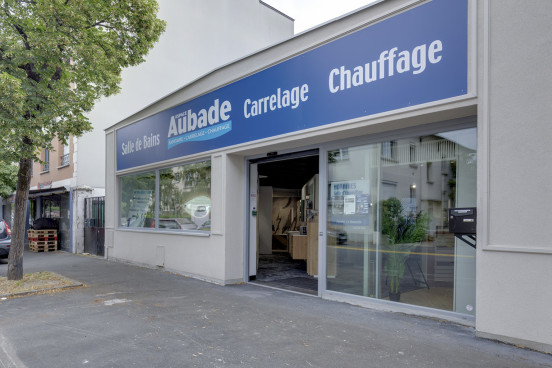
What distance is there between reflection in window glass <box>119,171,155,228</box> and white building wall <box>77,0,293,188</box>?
4099 mm

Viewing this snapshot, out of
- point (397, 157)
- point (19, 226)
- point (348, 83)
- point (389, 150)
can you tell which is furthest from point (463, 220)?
point (19, 226)

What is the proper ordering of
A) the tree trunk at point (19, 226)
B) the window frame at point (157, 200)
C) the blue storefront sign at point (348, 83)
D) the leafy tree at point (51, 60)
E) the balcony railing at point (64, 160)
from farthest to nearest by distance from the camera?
1. the balcony railing at point (64, 160)
2. the window frame at point (157, 200)
3. the tree trunk at point (19, 226)
4. the leafy tree at point (51, 60)
5. the blue storefront sign at point (348, 83)

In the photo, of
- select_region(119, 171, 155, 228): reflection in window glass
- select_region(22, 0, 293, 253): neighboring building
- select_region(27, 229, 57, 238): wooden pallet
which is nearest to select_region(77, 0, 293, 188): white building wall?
select_region(22, 0, 293, 253): neighboring building

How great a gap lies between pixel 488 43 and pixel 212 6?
682 inches

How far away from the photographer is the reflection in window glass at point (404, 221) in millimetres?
5090

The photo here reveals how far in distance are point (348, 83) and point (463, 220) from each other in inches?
105

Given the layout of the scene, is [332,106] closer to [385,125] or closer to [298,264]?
[385,125]

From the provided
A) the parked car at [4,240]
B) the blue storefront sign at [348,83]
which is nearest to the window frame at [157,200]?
the blue storefront sign at [348,83]

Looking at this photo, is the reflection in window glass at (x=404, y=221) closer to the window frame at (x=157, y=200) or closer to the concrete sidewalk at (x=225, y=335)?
the concrete sidewalk at (x=225, y=335)

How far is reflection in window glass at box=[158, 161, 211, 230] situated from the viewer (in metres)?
8.95

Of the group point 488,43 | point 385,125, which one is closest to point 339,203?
point 385,125

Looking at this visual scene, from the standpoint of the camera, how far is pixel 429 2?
4.95 m

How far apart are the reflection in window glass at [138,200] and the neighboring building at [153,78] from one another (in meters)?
4.12

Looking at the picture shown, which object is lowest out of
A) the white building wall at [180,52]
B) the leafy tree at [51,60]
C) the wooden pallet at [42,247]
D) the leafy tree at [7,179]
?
the wooden pallet at [42,247]
